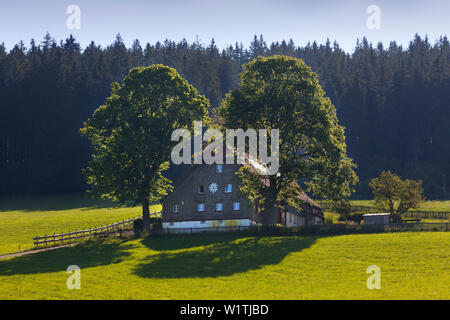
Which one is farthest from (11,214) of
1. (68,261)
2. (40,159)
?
(68,261)

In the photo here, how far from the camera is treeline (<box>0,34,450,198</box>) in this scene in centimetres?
10512

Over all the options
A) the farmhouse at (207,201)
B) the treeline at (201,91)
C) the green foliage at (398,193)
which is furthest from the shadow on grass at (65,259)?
the treeline at (201,91)

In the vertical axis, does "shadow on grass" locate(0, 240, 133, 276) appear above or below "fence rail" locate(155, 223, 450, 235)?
below

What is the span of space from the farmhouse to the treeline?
54.8m

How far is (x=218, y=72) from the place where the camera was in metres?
144

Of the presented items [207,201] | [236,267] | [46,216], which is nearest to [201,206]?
[207,201]

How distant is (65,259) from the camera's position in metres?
37.6

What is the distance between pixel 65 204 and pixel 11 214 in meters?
13.7

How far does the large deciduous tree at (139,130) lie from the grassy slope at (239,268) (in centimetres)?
555

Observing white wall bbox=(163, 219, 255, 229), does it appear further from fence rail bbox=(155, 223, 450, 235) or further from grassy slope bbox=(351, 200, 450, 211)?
grassy slope bbox=(351, 200, 450, 211)

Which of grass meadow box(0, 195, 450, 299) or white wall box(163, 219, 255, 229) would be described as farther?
white wall box(163, 219, 255, 229)

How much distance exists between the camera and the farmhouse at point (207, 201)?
5156 cm

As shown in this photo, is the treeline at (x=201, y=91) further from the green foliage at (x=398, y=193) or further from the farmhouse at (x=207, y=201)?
the farmhouse at (x=207, y=201)

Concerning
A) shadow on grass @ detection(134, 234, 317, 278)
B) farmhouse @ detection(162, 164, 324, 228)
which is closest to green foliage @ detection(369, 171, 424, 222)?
farmhouse @ detection(162, 164, 324, 228)
